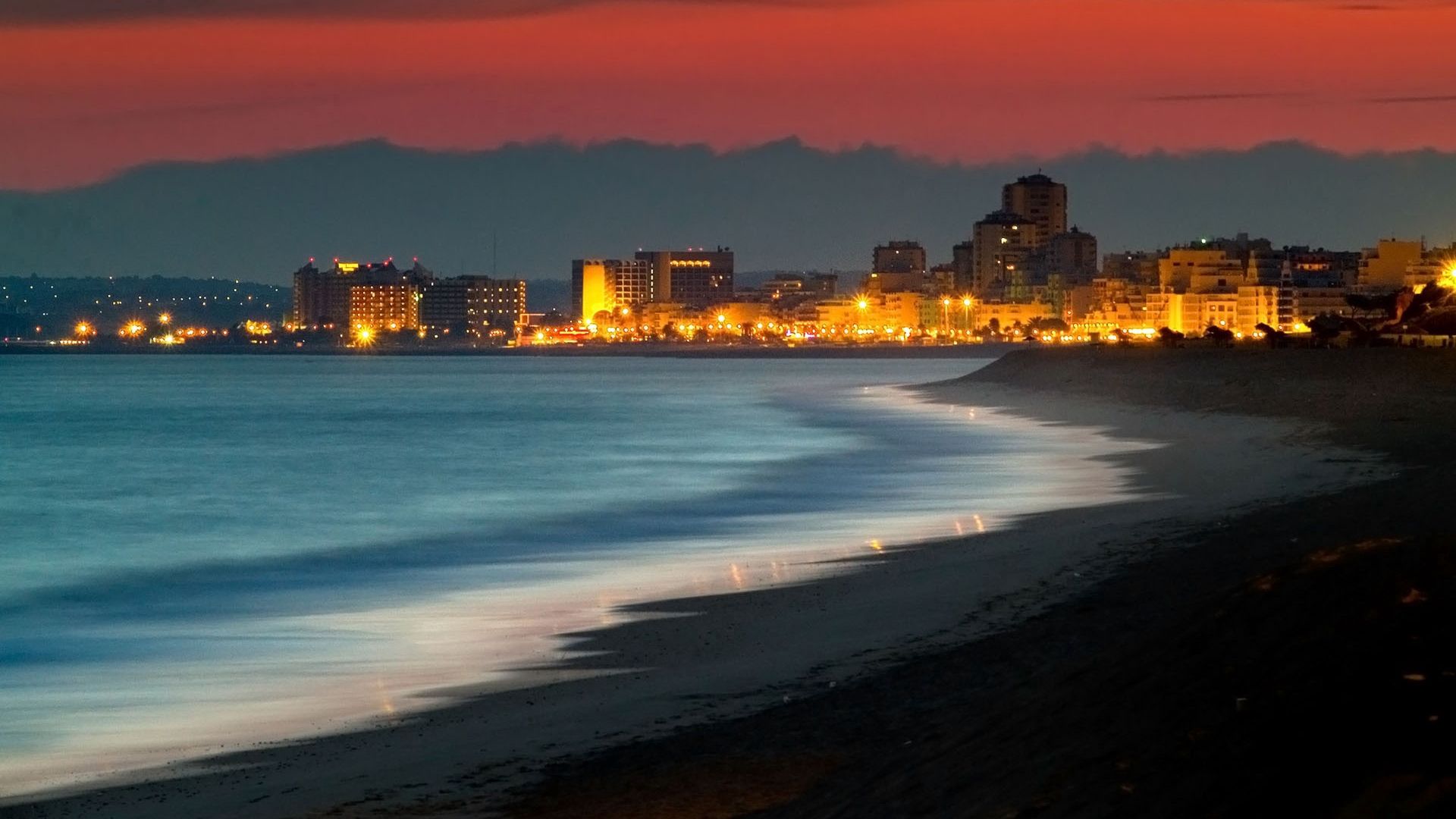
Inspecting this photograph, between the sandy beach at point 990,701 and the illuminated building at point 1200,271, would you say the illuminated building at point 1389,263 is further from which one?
the sandy beach at point 990,701

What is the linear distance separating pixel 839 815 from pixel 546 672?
237 inches

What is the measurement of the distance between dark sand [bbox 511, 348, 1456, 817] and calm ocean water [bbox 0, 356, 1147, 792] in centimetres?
366

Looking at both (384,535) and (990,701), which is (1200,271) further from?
(990,701)

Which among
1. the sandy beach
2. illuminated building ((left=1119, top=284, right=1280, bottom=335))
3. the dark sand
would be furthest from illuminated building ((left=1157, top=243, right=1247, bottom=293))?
the dark sand

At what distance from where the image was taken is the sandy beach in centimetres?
679

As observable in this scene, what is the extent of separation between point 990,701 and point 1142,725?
2002 millimetres

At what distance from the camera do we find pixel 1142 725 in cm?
754

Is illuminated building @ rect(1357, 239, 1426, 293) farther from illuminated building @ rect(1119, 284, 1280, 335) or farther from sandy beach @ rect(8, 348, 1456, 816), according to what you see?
sandy beach @ rect(8, 348, 1456, 816)

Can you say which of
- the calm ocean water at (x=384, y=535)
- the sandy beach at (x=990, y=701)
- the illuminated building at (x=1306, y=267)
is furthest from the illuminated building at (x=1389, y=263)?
the sandy beach at (x=990, y=701)

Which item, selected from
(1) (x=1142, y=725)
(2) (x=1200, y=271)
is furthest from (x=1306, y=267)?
(1) (x=1142, y=725)

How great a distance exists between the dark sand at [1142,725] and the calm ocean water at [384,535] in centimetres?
366

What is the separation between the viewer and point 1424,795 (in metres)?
5.56


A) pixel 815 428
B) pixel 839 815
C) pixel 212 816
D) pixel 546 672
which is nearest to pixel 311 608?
pixel 546 672

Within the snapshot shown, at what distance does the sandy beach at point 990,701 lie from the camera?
679 centimetres
